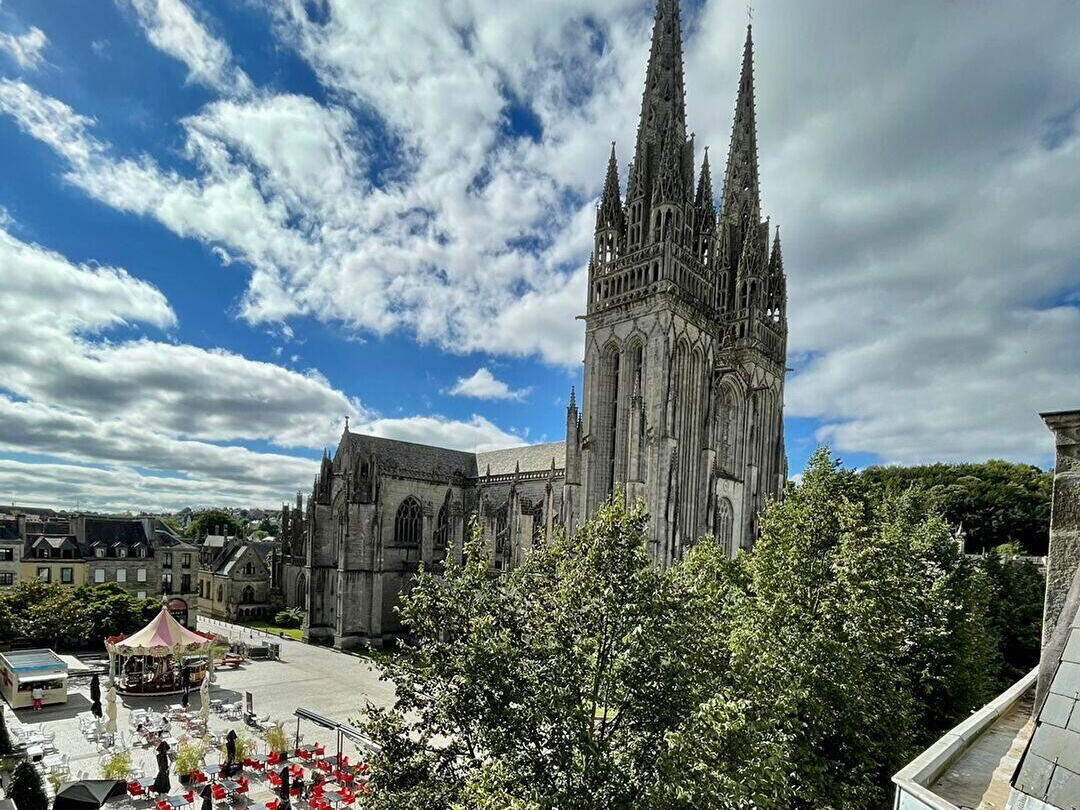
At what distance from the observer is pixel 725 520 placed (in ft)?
138

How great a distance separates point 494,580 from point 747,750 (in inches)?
190

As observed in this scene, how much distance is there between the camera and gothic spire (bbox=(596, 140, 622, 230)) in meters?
39.9

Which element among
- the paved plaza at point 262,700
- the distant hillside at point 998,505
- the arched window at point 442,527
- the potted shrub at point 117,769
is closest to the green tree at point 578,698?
the paved plaza at point 262,700

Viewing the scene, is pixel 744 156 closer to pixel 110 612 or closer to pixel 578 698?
pixel 578 698

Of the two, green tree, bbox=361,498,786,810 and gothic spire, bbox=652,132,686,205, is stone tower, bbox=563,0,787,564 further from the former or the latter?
green tree, bbox=361,498,786,810

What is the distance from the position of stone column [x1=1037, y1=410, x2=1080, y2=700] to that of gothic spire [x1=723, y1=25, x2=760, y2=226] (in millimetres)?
49974

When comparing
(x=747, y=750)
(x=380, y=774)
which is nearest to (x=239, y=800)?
(x=380, y=774)

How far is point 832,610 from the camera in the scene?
11.5 m

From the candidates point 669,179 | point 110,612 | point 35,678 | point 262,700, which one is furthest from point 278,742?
point 669,179

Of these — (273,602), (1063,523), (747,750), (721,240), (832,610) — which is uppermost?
(721,240)

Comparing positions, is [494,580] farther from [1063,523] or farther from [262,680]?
[262,680]

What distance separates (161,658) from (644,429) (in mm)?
29611

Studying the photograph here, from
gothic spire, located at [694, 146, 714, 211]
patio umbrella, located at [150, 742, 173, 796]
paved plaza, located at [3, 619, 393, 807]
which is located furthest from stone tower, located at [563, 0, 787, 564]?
patio umbrella, located at [150, 742, 173, 796]

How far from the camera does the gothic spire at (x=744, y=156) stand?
50438 mm
